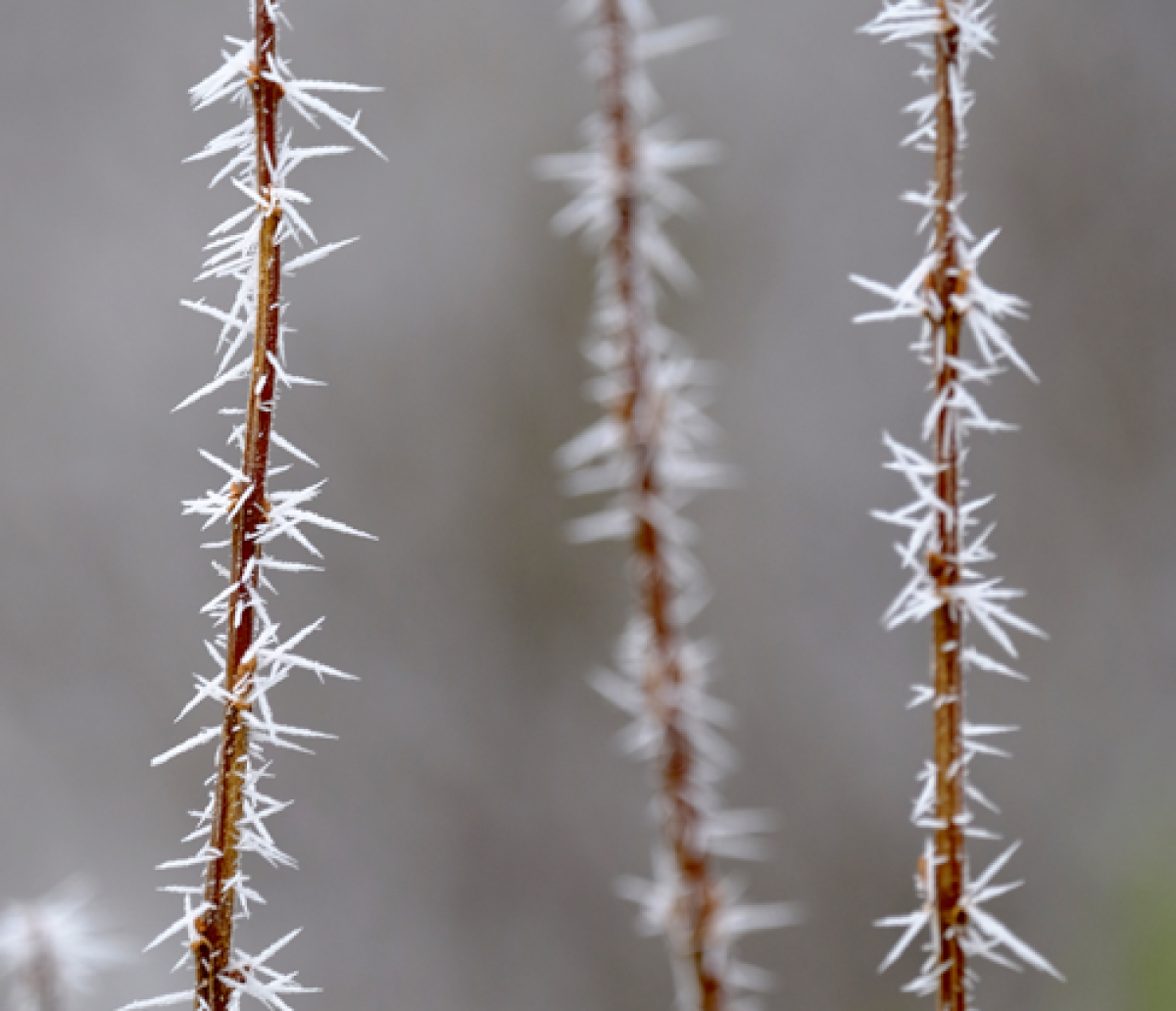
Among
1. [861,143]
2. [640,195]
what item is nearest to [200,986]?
[640,195]

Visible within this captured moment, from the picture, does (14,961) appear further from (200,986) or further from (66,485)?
(66,485)

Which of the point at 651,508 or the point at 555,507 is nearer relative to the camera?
the point at 651,508

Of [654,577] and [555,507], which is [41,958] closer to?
[654,577]

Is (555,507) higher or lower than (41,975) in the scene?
higher

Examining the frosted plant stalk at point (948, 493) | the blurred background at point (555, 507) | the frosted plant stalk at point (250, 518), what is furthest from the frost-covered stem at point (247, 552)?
the blurred background at point (555, 507)

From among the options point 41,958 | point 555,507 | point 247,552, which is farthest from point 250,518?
point 555,507
